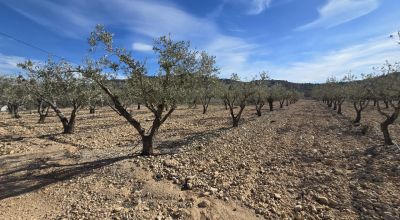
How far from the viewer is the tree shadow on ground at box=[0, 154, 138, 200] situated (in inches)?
444

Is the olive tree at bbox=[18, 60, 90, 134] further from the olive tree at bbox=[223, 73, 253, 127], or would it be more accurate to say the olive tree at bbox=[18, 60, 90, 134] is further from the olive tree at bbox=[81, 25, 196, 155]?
the olive tree at bbox=[223, 73, 253, 127]

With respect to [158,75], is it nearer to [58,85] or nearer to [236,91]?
[58,85]

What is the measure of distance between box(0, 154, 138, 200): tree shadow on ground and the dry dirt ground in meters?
0.04

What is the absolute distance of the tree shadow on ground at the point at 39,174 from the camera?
37.0 feet

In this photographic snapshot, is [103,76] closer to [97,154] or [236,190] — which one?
[97,154]

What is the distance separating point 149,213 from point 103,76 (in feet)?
24.7

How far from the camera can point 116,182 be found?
11516 mm

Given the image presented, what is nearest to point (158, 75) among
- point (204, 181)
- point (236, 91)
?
point (204, 181)

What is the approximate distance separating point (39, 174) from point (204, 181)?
24.0 ft

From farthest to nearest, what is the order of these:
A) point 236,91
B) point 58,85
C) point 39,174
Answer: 1. point 236,91
2. point 58,85
3. point 39,174

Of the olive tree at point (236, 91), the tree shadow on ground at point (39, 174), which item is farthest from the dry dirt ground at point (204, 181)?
the olive tree at point (236, 91)

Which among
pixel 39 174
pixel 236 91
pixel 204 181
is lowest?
pixel 39 174

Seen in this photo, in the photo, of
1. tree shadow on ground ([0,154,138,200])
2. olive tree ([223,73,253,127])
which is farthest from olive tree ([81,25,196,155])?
olive tree ([223,73,253,127])

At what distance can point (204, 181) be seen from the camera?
1146cm
